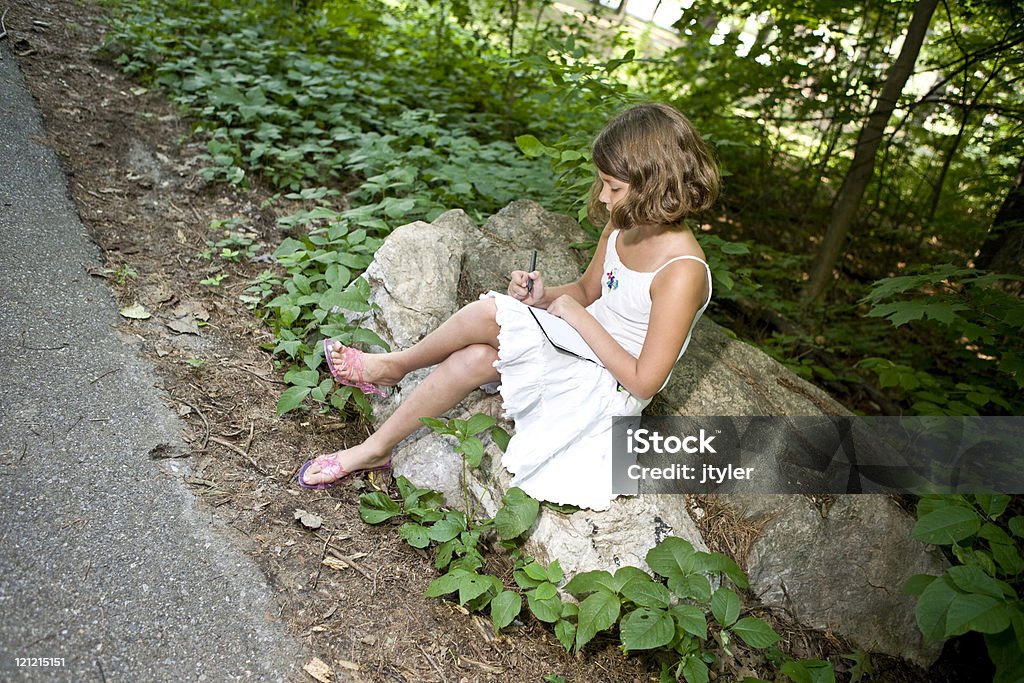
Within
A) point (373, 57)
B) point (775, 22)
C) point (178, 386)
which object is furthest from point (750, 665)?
point (373, 57)

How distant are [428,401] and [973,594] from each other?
171cm

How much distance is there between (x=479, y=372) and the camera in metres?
2.30

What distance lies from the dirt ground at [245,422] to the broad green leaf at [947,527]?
0.60m

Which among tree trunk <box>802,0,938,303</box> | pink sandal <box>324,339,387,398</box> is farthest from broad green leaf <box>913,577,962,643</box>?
tree trunk <box>802,0,938,303</box>

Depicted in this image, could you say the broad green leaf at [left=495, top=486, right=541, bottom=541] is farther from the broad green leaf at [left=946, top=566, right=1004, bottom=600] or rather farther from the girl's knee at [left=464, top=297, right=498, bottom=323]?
the broad green leaf at [left=946, top=566, right=1004, bottom=600]

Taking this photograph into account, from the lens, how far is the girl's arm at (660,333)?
7.00ft

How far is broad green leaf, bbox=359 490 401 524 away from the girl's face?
1.32 meters

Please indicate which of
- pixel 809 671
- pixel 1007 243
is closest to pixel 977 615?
pixel 809 671

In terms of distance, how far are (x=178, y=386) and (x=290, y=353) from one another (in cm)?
45

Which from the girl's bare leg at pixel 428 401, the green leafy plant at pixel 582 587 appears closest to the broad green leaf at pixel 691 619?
the green leafy plant at pixel 582 587

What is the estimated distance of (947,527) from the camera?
6.56 feet

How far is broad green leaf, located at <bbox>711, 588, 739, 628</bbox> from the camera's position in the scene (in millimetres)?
1913

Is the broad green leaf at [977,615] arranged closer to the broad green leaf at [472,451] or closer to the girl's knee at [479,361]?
the broad green leaf at [472,451]

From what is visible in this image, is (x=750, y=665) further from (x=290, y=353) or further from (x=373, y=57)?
(x=373, y=57)
